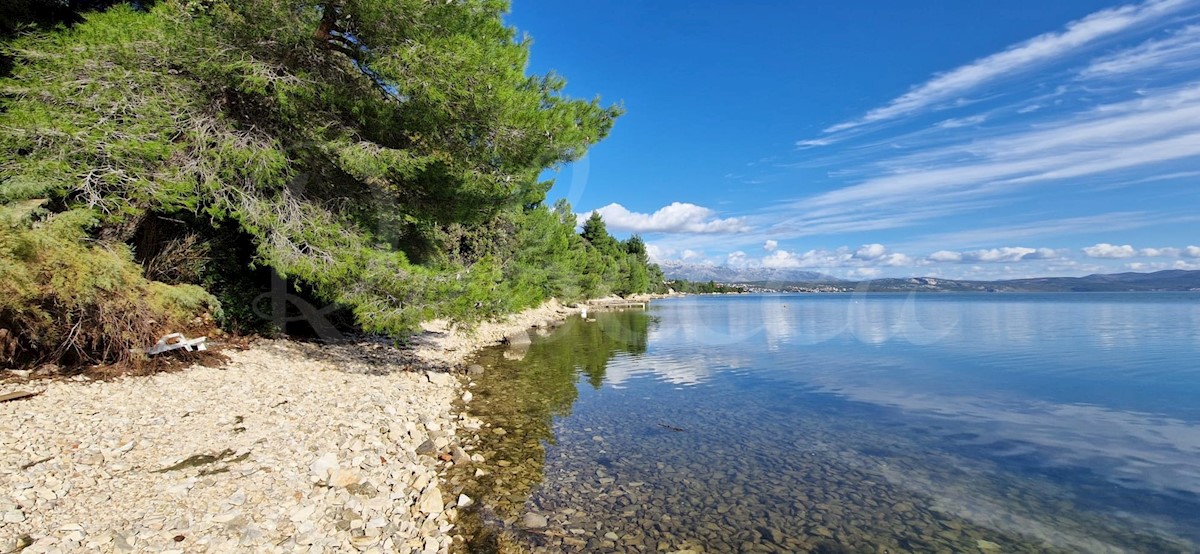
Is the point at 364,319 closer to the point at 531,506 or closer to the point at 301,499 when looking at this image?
the point at 301,499

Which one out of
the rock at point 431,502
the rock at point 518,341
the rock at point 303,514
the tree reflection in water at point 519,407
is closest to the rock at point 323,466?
the rock at point 303,514

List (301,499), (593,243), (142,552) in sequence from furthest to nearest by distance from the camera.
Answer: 1. (593,243)
2. (301,499)
3. (142,552)

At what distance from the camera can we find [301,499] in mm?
5848

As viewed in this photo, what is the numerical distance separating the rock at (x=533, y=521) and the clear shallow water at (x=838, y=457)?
5 cm

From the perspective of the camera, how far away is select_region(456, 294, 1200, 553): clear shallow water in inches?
251

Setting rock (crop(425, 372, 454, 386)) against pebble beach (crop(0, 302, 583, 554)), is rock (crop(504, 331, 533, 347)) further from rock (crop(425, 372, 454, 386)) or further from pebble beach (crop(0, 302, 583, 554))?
pebble beach (crop(0, 302, 583, 554))

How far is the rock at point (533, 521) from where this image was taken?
6219mm

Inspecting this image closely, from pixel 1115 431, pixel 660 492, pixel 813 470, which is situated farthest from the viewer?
pixel 1115 431

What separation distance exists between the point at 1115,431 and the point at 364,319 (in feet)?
52.3

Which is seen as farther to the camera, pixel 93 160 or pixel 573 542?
pixel 93 160

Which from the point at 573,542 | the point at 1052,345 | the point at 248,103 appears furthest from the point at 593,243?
the point at 573,542

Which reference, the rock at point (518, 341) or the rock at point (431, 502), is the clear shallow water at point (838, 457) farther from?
the rock at point (518, 341)

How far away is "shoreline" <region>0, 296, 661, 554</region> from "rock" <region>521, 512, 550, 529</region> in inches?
31.8

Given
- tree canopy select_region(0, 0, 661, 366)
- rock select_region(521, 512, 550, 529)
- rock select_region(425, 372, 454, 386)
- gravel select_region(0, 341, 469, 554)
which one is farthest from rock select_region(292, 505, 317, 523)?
rock select_region(425, 372, 454, 386)
